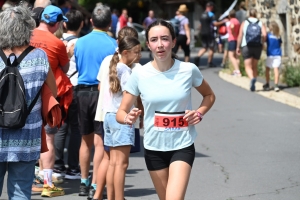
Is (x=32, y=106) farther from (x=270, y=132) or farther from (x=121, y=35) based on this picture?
(x=270, y=132)

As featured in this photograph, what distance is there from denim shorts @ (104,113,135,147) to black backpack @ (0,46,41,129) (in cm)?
159

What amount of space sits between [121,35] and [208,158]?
3.32m

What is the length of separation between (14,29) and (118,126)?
185 centimetres

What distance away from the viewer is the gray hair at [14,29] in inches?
215

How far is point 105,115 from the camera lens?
7125 mm

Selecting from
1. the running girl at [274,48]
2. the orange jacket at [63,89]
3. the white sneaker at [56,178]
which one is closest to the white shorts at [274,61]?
the running girl at [274,48]

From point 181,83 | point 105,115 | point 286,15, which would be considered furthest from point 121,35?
point 286,15

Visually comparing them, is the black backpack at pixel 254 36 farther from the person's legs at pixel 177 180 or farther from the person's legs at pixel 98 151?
the person's legs at pixel 177 180

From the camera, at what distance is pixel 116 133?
697 centimetres

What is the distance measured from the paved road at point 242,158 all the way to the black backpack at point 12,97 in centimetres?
255

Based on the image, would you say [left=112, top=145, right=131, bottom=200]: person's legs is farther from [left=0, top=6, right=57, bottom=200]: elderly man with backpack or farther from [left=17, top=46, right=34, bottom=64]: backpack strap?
[left=17, top=46, right=34, bottom=64]: backpack strap

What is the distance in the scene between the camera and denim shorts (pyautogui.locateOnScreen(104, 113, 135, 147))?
273 inches

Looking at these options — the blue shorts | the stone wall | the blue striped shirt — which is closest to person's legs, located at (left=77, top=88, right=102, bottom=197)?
the blue striped shirt

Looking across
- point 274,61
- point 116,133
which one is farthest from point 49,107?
point 274,61
